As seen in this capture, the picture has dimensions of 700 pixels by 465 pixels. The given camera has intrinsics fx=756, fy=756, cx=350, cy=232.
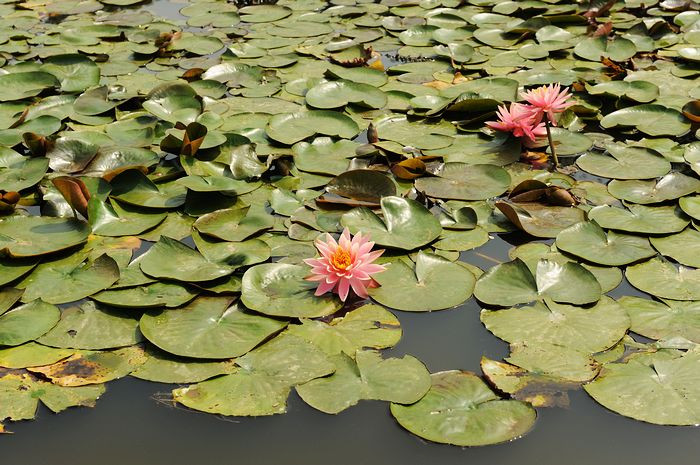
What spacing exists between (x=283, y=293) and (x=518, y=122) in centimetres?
199

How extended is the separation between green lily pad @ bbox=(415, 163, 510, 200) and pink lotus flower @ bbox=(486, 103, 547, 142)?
374 millimetres

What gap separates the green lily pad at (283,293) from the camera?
3248 mm

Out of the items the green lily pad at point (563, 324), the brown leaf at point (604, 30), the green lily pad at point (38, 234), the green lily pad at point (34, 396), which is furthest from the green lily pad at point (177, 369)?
the brown leaf at point (604, 30)

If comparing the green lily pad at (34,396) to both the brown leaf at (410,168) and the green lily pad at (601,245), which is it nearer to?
the brown leaf at (410,168)

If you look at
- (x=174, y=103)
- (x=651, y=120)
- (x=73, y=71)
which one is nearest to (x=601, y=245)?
(x=651, y=120)

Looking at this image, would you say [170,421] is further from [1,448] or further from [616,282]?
[616,282]

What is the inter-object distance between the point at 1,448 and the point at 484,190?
2.68m

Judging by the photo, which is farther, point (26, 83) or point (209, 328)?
point (26, 83)

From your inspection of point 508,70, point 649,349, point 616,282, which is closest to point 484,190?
point 616,282

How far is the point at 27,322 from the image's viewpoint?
10.5 feet

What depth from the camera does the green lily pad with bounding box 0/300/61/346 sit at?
10.3ft

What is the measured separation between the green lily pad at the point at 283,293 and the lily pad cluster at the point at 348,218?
0.5 inches

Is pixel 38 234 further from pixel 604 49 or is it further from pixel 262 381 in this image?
pixel 604 49

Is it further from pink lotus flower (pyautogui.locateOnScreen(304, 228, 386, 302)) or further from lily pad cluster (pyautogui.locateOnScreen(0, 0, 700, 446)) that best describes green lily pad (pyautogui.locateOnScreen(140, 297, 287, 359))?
pink lotus flower (pyautogui.locateOnScreen(304, 228, 386, 302))
